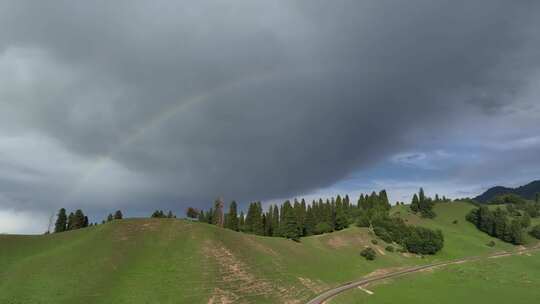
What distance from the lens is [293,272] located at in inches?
3216

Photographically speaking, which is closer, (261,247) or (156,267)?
(156,267)

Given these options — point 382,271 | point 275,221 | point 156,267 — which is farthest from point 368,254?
point 156,267

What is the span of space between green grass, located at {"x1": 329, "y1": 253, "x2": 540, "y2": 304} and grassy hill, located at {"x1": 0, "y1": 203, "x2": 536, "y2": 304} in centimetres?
1165

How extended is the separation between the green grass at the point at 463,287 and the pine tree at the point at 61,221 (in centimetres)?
13557

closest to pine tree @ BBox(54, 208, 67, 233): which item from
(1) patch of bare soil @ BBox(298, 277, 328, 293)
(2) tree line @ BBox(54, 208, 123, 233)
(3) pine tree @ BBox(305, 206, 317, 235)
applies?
(2) tree line @ BBox(54, 208, 123, 233)

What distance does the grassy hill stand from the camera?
5488 centimetres

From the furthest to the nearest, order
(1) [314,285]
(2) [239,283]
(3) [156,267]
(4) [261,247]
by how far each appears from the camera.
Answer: (4) [261,247]
(1) [314,285]
(2) [239,283]
(3) [156,267]

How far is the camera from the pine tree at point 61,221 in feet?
502

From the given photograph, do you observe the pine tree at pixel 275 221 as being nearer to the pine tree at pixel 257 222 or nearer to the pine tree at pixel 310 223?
the pine tree at pixel 257 222

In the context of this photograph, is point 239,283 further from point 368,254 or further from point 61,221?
point 61,221

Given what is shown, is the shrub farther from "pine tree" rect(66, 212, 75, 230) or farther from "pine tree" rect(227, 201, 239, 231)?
"pine tree" rect(66, 212, 75, 230)

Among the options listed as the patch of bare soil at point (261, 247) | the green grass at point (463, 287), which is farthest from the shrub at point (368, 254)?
the patch of bare soil at point (261, 247)

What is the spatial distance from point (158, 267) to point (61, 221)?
4555 inches

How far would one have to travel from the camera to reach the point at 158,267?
6456cm
